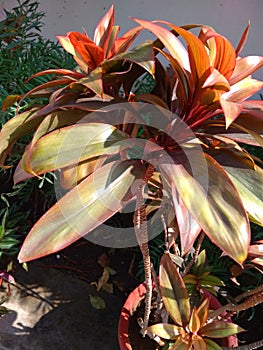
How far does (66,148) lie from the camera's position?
0.84 m

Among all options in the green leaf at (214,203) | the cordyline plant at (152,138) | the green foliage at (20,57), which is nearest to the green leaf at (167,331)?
the cordyline plant at (152,138)

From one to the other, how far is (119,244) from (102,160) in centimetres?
80

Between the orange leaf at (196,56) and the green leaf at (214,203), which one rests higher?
the orange leaf at (196,56)

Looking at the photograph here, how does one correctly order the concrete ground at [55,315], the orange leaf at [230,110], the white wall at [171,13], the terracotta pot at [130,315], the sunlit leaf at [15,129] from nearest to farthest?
the orange leaf at [230,110] < the sunlit leaf at [15,129] < the terracotta pot at [130,315] < the concrete ground at [55,315] < the white wall at [171,13]

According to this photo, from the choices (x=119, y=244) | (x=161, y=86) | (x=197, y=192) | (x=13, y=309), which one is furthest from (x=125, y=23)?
(x=197, y=192)

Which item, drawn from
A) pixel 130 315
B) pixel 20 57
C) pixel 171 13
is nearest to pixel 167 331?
pixel 130 315

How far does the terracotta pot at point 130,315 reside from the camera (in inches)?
50.7

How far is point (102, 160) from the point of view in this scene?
36.4 inches

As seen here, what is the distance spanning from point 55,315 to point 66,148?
97 centimetres

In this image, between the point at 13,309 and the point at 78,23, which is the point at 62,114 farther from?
the point at 78,23

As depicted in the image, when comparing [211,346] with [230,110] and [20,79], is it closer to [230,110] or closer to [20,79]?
[230,110]

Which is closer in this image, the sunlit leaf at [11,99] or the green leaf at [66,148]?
the green leaf at [66,148]

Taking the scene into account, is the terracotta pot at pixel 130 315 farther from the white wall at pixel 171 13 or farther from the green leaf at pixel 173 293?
the white wall at pixel 171 13

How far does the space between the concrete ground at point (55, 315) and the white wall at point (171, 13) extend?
1093 mm
